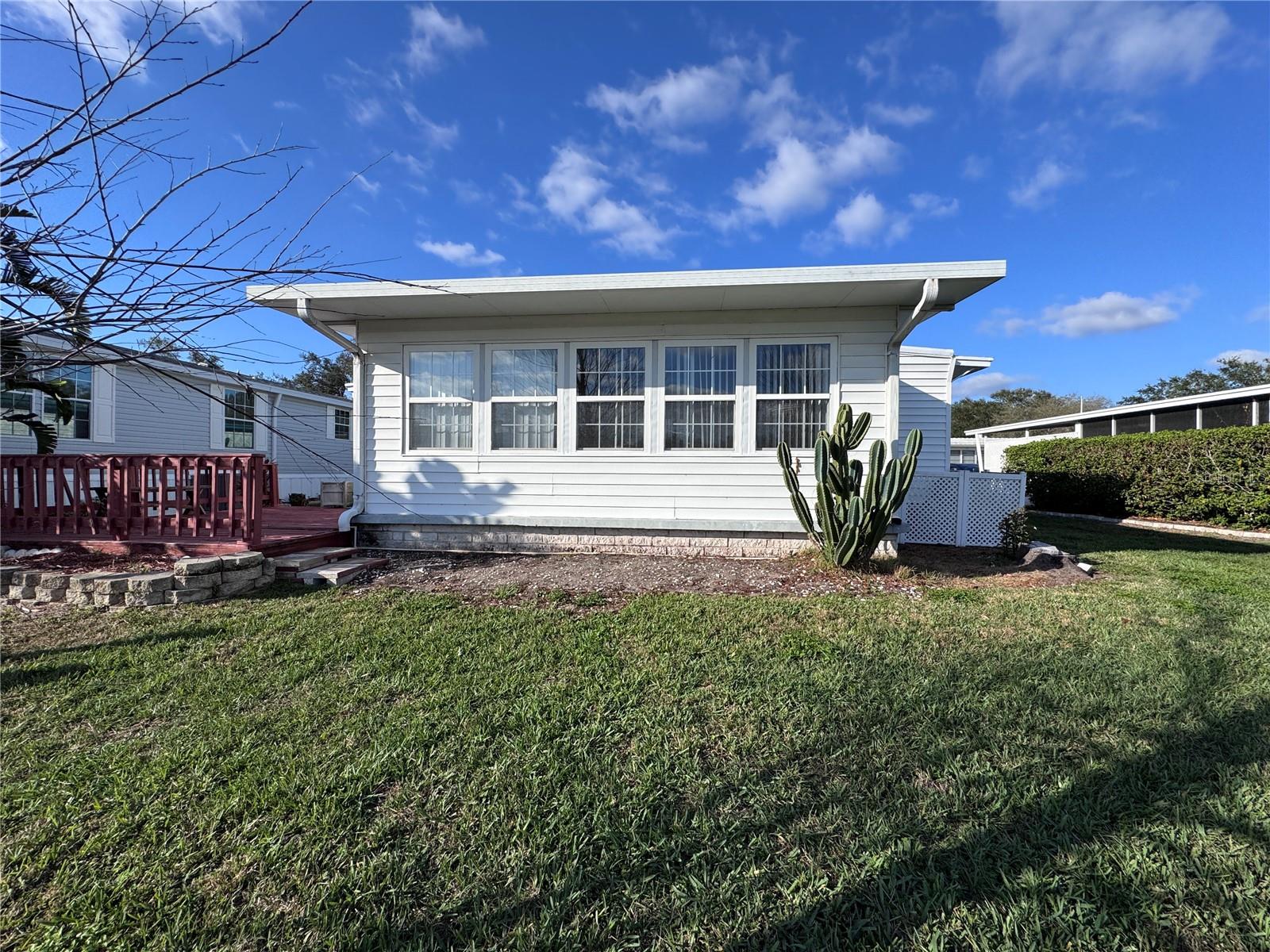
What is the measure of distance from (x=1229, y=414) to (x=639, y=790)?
20502 mm

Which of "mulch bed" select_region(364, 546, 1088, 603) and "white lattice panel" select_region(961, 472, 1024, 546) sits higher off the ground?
"white lattice panel" select_region(961, 472, 1024, 546)

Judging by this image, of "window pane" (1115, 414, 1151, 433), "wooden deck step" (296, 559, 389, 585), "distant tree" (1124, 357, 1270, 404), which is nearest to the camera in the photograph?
"wooden deck step" (296, 559, 389, 585)

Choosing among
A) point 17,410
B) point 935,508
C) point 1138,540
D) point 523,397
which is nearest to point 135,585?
point 523,397

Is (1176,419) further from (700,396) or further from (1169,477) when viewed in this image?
(700,396)

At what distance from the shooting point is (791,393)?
21.2 feet

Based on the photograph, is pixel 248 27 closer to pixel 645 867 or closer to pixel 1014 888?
pixel 645 867

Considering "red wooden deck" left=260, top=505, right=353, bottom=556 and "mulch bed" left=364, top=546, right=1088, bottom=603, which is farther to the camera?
"red wooden deck" left=260, top=505, right=353, bottom=556

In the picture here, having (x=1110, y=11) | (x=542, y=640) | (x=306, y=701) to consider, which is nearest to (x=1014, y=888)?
(x=542, y=640)

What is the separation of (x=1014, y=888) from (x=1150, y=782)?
1051mm

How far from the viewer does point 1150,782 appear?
2.10 m

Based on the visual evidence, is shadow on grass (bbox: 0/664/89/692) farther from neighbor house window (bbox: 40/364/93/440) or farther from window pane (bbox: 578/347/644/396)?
neighbor house window (bbox: 40/364/93/440)

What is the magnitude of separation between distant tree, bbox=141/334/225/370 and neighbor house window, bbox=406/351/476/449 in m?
5.14

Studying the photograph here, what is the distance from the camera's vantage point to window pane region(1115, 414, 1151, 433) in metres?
16.7

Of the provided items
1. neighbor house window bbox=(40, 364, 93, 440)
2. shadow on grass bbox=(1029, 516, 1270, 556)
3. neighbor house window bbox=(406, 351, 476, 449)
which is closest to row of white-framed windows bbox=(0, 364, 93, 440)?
neighbor house window bbox=(40, 364, 93, 440)
